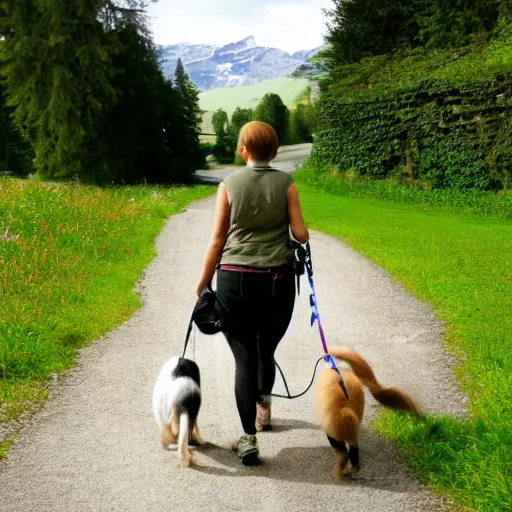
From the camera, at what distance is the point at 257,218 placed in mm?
4246

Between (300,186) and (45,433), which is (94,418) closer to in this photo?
(45,433)

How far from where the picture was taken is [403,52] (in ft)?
96.9

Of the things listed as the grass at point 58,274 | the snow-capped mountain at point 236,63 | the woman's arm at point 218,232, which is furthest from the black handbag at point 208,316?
the snow-capped mountain at point 236,63

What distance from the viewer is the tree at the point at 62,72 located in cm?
2400

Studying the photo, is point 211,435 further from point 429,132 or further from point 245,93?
point 245,93

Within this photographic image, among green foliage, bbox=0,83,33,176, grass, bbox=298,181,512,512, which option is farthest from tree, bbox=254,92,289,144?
grass, bbox=298,181,512,512

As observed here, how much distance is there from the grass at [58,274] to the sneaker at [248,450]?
1.77m

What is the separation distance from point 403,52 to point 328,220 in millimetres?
15855

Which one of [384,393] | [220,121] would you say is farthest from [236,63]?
[384,393]

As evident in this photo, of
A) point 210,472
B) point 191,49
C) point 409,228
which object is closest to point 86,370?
point 210,472

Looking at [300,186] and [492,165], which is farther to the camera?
[300,186]

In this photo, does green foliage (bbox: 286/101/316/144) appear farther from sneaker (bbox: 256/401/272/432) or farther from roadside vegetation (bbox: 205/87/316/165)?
sneaker (bbox: 256/401/272/432)

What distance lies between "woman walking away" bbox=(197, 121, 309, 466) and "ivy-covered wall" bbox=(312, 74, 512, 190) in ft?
59.1

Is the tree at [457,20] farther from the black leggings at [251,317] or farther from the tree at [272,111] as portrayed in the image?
the black leggings at [251,317]
